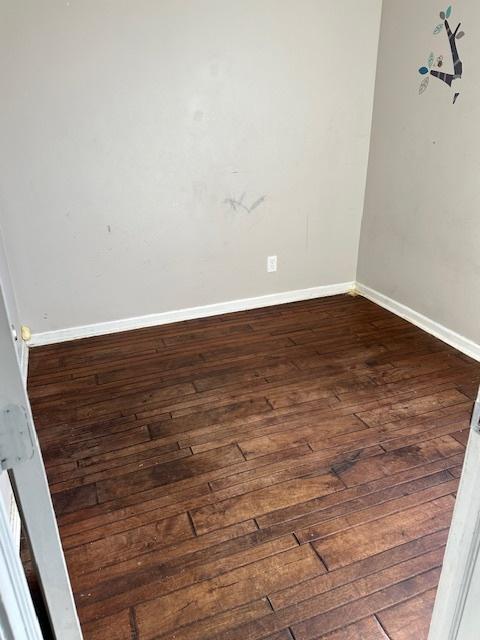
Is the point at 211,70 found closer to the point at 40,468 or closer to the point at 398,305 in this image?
the point at 398,305

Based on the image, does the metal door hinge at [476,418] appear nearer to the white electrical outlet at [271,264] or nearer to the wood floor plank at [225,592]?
the wood floor plank at [225,592]

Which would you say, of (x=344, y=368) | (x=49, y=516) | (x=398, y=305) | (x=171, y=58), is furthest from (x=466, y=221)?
(x=49, y=516)

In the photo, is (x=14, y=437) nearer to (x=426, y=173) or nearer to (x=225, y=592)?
(x=225, y=592)

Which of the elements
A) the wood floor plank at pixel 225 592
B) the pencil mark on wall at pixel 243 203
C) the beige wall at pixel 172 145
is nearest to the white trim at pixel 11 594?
the wood floor plank at pixel 225 592

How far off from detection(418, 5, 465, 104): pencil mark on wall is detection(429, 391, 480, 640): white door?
2.57 metres

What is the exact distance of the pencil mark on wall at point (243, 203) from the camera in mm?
3195

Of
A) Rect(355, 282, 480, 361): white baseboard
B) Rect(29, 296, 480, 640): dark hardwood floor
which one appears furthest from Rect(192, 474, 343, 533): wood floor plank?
Rect(355, 282, 480, 361): white baseboard

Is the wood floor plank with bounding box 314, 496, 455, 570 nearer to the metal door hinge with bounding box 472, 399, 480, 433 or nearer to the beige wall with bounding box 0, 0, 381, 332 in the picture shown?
the metal door hinge with bounding box 472, 399, 480, 433

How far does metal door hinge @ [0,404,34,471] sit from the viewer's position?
63 cm

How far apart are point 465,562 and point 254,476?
3.92ft

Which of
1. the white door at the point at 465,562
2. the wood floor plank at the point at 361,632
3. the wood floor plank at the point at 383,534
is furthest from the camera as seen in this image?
the wood floor plank at the point at 383,534

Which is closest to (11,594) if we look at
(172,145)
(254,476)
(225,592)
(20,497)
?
(20,497)

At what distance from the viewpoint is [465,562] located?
77cm

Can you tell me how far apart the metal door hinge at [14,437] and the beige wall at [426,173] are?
2.69 m
